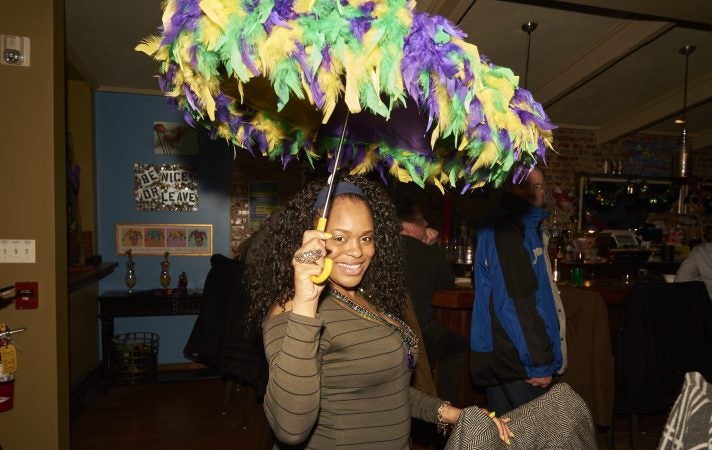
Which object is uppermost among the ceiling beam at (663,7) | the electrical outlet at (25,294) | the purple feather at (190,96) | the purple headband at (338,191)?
the ceiling beam at (663,7)

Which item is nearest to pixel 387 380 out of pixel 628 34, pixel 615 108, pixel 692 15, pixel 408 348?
pixel 408 348

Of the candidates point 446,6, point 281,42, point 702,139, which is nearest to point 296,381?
point 281,42

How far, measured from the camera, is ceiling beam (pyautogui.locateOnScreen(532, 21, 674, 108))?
13.1 ft

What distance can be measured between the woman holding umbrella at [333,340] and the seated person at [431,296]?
1112mm

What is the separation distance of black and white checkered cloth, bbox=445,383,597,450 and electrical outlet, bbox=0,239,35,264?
7.90 ft

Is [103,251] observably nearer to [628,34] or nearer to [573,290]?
[573,290]

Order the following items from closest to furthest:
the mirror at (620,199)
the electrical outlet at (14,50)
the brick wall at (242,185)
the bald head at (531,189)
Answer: the electrical outlet at (14,50)
the bald head at (531,189)
the brick wall at (242,185)
the mirror at (620,199)

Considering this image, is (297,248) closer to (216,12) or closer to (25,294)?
(216,12)

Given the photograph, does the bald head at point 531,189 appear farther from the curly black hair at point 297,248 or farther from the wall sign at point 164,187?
the wall sign at point 164,187

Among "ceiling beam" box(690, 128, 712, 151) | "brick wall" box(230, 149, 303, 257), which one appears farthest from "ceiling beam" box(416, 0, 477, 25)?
"ceiling beam" box(690, 128, 712, 151)

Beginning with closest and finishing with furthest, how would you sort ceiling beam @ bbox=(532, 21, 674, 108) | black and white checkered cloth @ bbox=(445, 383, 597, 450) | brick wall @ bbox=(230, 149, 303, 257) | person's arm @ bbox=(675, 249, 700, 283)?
1. black and white checkered cloth @ bbox=(445, 383, 597, 450)
2. person's arm @ bbox=(675, 249, 700, 283)
3. ceiling beam @ bbox=(532, 21, 674, 108)
4. brick wall @ bbox=(230, 149, 303, 257)

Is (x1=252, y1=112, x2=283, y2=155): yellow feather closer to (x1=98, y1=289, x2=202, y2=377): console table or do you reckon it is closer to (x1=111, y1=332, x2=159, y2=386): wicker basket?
(x1=98, y1=289, x2=202, y2=377): console table

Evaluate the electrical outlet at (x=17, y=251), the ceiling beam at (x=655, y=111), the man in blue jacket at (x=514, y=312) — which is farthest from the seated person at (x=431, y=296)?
the ceiling beam at (x=655, y=111)

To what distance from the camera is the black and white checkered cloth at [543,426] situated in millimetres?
1080
